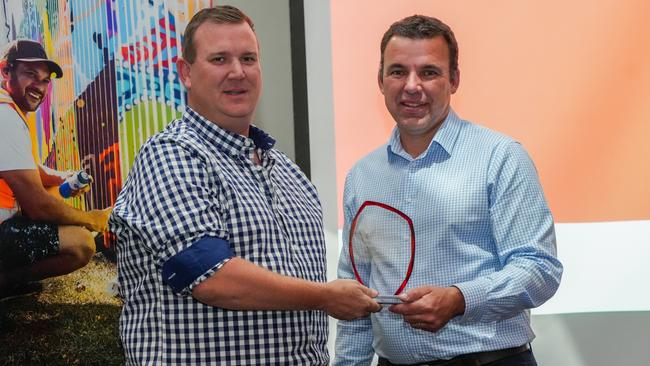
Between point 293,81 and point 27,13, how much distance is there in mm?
1038

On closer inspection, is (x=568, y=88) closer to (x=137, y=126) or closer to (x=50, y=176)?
(x=137, y=126)

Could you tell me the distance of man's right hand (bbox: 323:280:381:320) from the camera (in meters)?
1.82

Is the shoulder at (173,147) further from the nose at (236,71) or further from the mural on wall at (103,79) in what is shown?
the mural on wall at (103,79)

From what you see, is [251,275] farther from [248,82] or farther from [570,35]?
[570,35]

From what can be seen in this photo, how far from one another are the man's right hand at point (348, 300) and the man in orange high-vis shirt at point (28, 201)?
1.42 meters

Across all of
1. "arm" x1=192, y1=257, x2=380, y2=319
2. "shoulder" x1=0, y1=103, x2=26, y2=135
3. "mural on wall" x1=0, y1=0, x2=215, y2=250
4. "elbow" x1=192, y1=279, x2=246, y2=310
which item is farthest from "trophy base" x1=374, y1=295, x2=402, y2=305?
"shoulder" x1=0, y1=103, x2=26, y2=135

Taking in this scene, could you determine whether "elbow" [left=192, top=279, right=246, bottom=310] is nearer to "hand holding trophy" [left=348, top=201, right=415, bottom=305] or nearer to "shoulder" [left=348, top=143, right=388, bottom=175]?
"hand holding trophy" [left=348, top=201, right=415, bottom=305]

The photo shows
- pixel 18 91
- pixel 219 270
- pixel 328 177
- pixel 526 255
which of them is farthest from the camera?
pixel 328 177

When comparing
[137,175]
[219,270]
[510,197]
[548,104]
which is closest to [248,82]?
[137,175]

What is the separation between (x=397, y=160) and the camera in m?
2.29

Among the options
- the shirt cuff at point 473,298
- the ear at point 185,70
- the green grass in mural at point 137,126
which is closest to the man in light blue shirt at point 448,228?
the shirt cuff at point 473,298

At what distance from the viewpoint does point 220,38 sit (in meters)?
2.01

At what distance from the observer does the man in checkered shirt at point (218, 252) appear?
1699 millimetres

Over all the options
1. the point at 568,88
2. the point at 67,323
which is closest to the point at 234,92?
the point at 67,323
